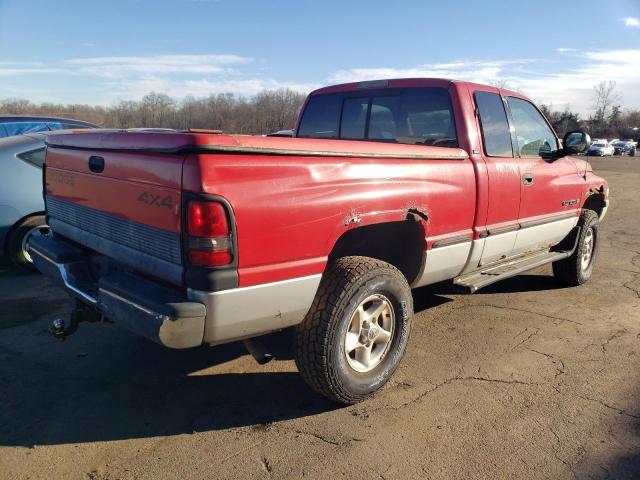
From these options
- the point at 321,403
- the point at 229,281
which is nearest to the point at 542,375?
the point at 321,403

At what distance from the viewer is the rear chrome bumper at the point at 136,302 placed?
2.38 meters

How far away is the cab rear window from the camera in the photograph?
4.07m

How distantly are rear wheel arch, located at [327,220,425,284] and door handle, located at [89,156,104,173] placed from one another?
1.45 metres

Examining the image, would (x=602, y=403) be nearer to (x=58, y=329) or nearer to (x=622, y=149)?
(x=58, y=329)

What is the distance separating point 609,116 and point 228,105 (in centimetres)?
8543

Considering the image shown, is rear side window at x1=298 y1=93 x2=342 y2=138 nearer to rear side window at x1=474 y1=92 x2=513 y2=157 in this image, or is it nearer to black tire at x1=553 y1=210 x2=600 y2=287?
rear side window at x1=474 y1=92 x2=513 y2=157

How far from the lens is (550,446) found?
9.05 feet

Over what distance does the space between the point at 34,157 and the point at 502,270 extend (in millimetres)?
5012

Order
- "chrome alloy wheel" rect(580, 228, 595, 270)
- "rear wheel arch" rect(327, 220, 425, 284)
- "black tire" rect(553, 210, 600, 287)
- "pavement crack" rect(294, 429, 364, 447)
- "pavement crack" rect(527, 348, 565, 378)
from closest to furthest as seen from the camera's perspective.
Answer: "pavement crack" rect(294, 429, 364, 447) → "rear wheel arch" rect(327, 220, 425, 284) → "pavement crack" rect(527, 348, 565, 378) → "black tire" rect(553, 210, 600, 287) → "chrome alloy wheel" rect(580, 228, 595, 270)

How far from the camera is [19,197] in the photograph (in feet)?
18.0

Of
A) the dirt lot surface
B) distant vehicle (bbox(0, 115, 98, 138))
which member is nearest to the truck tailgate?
the dirt lot surface

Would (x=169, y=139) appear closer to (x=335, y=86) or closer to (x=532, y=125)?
(x=335, y=86)

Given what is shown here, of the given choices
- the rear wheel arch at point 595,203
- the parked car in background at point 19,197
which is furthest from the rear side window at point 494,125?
the parked car in background at point 19,197

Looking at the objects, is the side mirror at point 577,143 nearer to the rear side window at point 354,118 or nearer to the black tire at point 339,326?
the rear side window at point 354,118
